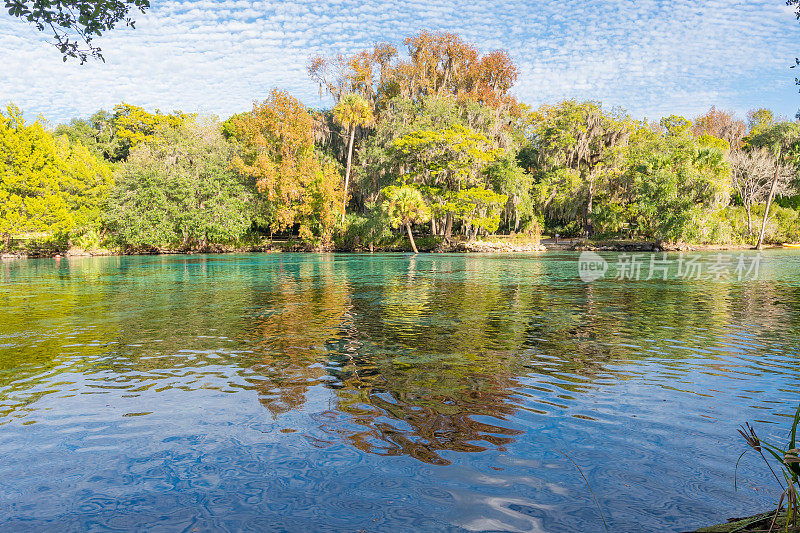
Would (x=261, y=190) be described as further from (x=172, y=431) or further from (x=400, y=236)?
(x=172, y=431)

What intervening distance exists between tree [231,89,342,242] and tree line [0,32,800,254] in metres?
0.16

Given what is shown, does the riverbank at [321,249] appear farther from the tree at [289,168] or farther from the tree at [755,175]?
the tree at [755,175]

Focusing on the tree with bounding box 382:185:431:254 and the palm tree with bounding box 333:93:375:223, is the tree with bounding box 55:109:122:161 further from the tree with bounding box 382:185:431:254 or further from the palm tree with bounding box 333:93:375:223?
the tree with bounding box 382:185:431:254

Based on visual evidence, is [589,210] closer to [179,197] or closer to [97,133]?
[179,197]

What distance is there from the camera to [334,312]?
14.3 meters

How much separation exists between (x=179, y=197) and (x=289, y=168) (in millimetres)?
12319

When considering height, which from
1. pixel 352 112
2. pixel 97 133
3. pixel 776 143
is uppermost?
pixel 97 133

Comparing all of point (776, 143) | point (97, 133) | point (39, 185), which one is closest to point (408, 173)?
point (39, 185)

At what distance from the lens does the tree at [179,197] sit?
168 ft

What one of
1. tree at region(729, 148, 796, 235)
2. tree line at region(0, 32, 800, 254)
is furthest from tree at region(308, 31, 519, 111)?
tree at region(729, 148, 796, 235)

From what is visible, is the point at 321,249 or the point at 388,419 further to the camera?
the point at 321,249

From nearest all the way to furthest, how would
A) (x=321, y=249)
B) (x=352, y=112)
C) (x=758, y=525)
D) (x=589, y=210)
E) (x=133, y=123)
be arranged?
(x=758, y=525)
(x=352, y=112)
(x=589, y=210)
(x=321, y=249)
(x=133, y=123)

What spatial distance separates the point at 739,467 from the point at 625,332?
22.3 ft

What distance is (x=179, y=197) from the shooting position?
52312mm
